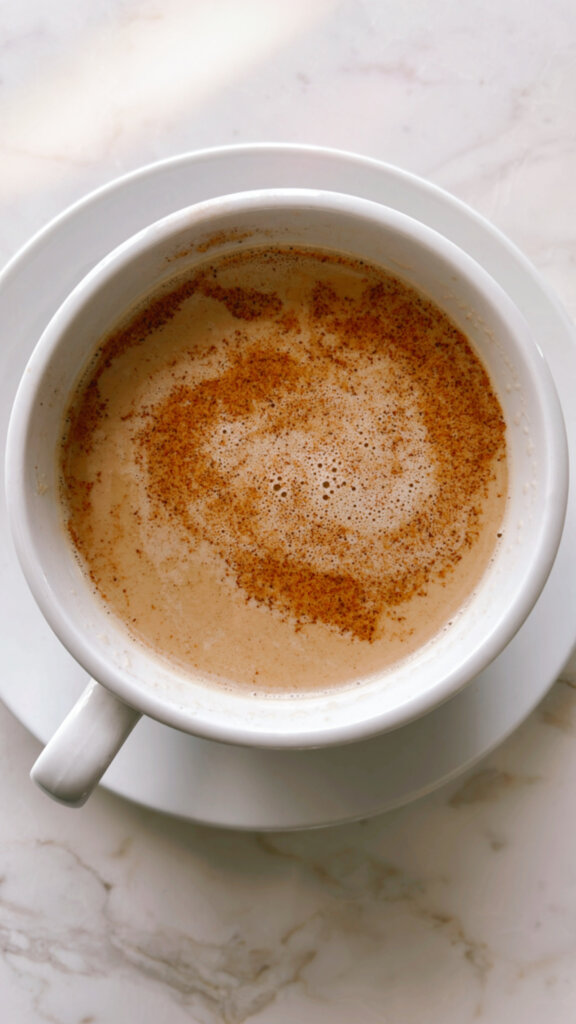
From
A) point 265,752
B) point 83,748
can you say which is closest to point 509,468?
point 265,752

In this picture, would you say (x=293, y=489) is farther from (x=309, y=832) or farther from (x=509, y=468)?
(x=309, y=832)

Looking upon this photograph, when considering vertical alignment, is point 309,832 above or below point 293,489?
below

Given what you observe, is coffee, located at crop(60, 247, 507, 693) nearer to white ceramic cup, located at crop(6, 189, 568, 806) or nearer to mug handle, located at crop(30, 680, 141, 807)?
white ceramic cup, located at crop(6, 189, 568, 806)

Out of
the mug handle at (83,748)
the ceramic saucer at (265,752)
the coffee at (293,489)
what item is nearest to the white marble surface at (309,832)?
the ceramic saucer at (265,752)

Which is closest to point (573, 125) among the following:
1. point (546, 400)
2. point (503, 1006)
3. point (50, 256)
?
point (546, 400)

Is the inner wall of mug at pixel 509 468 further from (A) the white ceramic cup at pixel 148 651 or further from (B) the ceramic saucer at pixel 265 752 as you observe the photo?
(B) the ceramic saucer at pixel 265 752

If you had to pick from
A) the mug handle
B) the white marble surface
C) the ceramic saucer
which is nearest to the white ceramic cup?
the mug handle
